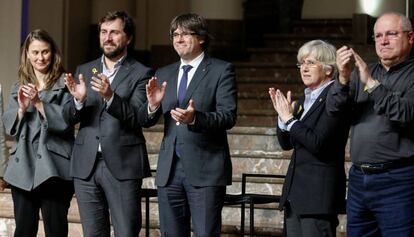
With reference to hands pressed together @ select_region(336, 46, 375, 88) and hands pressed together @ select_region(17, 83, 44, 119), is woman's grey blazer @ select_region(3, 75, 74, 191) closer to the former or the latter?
hands pressed together @ select_region(17, 83, 44, 119)

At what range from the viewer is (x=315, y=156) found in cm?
459

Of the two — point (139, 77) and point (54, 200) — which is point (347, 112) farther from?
point (54, 200)

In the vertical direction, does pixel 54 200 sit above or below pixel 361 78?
below

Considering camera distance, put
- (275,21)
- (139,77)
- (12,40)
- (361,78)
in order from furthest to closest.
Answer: (275,21) → (12,40) → (139,77) → (361,78)

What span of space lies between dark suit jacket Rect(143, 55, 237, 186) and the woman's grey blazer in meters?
0.54

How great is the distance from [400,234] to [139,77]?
61.8 inches

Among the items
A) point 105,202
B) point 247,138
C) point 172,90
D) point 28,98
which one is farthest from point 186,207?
point 247,138

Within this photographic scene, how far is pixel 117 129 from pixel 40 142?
0.46 m

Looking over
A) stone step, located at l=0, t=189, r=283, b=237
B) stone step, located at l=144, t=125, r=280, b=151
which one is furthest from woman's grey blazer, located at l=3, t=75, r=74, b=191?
stone step, located at l=144, t=125, r=280, b=151

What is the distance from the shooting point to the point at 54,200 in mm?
5039

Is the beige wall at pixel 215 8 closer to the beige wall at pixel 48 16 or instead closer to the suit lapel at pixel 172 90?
the beige wall at pixel 48 16

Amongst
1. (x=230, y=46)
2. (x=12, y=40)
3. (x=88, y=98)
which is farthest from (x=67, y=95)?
(x=230, y=46)

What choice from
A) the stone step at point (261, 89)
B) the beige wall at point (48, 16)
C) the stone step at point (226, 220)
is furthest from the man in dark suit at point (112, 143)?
the beige wall at point (48, 16)

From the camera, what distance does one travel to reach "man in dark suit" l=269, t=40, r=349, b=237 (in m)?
4.53
